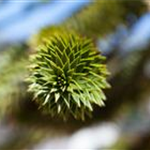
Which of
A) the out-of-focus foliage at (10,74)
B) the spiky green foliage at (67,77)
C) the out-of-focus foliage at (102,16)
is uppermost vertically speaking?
the out-of-focus foliage at (102,16)

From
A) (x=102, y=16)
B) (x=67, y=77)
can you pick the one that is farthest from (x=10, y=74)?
(x=67, y=77)

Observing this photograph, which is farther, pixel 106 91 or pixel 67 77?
pixel 106 91

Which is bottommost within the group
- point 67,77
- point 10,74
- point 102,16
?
point 67,77

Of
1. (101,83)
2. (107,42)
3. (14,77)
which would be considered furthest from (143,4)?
(101,83)

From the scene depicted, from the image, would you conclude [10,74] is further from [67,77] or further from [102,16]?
[67,77]

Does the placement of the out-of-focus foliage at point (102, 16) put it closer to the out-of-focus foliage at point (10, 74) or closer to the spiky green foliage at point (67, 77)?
the out-of-focus foliage at point (10, 74)

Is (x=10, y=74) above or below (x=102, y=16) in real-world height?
below

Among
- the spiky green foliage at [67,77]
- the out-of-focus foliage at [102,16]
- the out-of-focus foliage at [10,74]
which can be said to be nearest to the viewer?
the spiky green foliage at [67,77]

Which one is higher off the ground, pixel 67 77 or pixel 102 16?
pixel 102 16
